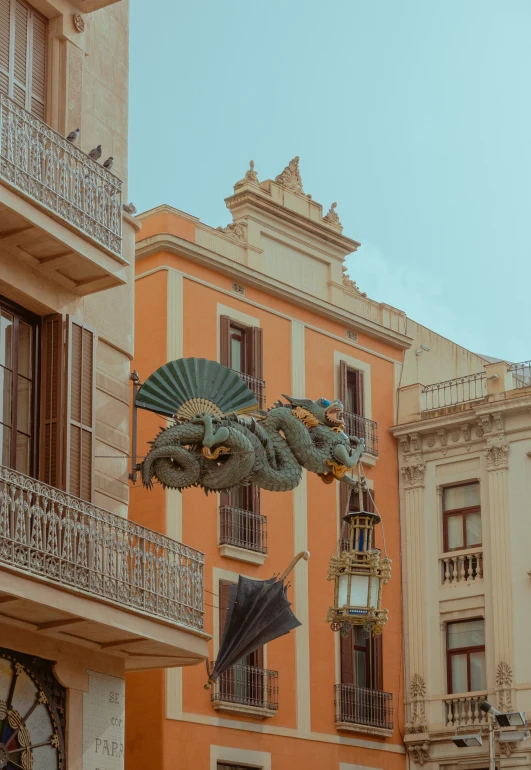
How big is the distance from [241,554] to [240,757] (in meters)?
3.45

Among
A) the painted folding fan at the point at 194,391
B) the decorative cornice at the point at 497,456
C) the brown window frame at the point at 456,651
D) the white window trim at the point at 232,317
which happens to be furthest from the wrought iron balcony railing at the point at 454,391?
the painted folding fan at the point at 194,391

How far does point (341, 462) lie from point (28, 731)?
386 centimetres

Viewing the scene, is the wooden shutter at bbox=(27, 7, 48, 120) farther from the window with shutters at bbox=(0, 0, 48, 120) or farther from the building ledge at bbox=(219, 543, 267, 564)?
the building ledge at bbox=(219, 543, 267, 564)

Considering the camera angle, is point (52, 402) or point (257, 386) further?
point (257, 386)

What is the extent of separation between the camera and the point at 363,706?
3009 cm

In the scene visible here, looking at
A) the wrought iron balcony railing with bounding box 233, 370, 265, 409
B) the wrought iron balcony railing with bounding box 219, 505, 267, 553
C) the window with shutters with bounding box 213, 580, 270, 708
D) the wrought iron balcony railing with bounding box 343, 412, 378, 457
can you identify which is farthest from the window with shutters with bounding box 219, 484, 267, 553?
the wrought iron balcony railing with bounding box 343, 412, 378, 457

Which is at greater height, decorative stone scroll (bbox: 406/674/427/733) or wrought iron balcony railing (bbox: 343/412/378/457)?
wrought iron balcony railing (bbox: 343/412/378/457)

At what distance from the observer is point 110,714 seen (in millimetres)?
15898

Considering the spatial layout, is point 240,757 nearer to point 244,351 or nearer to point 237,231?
point 244,351

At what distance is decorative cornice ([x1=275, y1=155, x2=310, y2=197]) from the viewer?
1241 inches

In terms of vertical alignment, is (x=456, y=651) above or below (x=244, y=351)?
below

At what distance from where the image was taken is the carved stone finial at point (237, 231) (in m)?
30.3

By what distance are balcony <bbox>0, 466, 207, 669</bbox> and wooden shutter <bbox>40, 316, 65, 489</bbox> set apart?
661 millimetres

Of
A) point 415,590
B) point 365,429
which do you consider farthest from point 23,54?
point 415,590
